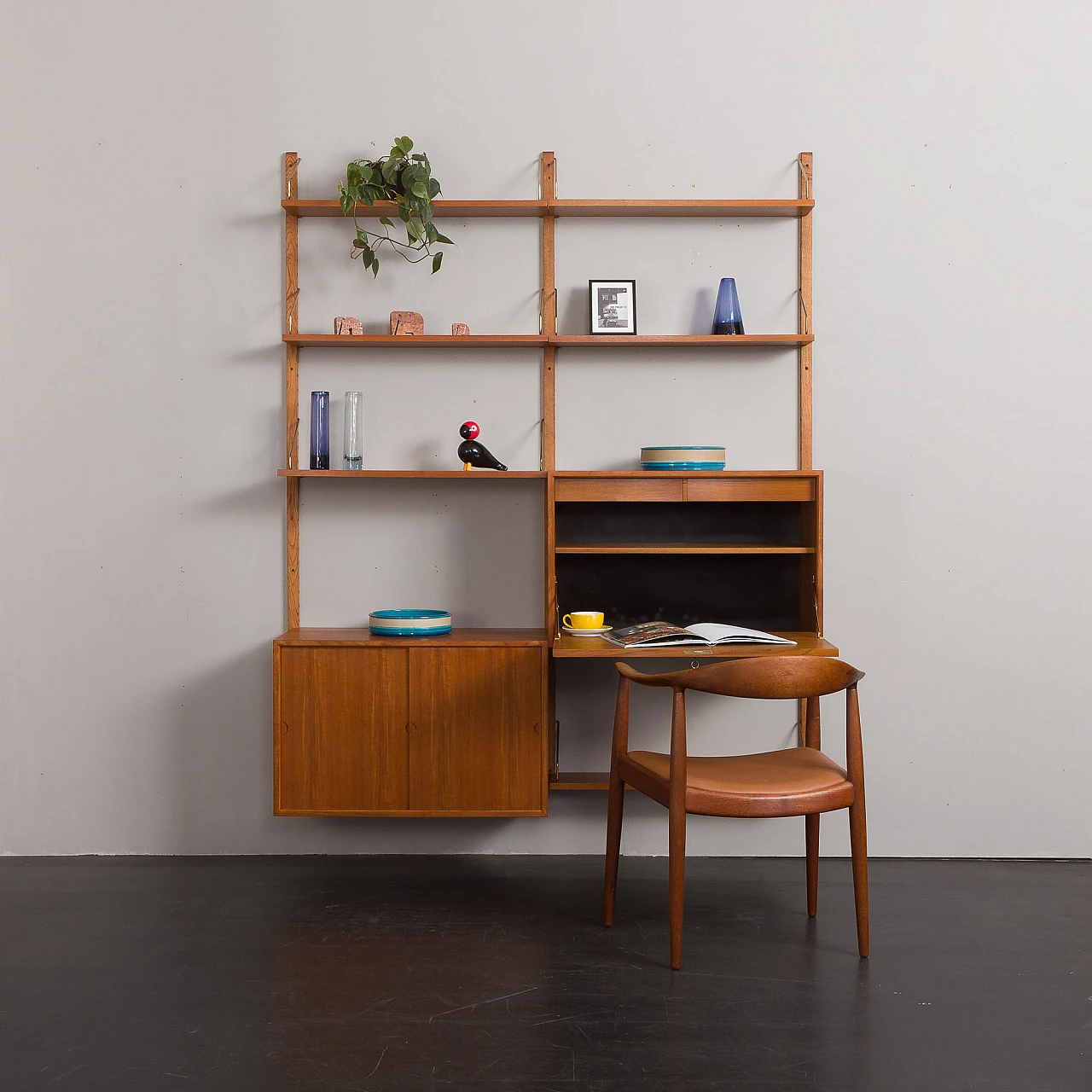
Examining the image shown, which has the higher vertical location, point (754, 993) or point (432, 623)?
point (432, 623)

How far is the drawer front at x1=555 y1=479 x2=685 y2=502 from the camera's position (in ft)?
11.4

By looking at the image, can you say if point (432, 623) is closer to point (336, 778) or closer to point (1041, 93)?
point (336, 778)

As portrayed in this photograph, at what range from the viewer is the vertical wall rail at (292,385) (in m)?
3.67

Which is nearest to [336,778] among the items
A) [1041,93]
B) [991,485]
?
[991,485]

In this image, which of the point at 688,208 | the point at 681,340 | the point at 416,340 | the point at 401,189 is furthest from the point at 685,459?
the point at 401,189

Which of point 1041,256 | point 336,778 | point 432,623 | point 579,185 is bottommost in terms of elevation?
point 336,778

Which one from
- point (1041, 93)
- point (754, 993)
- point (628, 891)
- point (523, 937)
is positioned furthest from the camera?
point (1041, 93)

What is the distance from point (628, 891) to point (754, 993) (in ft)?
2.63

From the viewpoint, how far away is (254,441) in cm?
374

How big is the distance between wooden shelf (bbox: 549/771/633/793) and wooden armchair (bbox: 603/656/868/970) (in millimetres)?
573

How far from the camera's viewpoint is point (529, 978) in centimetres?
266

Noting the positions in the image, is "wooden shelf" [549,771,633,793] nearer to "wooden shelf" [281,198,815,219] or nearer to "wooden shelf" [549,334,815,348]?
"wooden shelf" [549,334,815,348]

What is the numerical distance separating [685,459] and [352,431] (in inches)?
45.6

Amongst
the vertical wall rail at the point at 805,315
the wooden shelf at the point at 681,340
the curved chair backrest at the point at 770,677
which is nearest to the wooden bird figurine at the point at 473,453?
the wooden shelf at the point at 681,340
